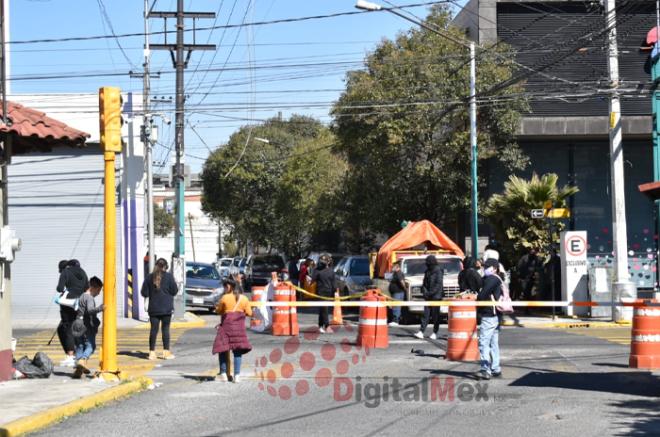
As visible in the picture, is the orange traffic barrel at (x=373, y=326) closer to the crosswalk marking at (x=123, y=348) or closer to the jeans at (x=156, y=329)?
the jeans at (x=156, y=329)

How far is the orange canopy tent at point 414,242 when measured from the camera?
29166 millimetres

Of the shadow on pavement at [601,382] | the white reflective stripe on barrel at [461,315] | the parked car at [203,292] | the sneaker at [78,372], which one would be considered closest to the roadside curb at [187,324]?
the parked car at [203,292]

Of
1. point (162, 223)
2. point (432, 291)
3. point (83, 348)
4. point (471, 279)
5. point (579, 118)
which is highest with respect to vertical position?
point (579, 118)

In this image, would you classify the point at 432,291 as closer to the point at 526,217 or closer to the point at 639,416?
the point at 526,217

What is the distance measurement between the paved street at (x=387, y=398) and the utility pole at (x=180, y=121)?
9.82 m

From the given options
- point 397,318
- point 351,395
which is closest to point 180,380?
point 351,395

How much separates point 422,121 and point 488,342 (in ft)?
67.4

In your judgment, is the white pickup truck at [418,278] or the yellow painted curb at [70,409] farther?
the white pickup truck at [418,278]

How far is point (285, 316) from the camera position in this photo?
2220 cm

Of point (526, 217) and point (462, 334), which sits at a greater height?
point (526, 217)

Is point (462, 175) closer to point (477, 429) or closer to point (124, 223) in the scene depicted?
point (124, 223)

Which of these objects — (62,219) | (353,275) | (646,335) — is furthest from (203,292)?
(646,335)

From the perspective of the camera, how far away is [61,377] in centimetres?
1477

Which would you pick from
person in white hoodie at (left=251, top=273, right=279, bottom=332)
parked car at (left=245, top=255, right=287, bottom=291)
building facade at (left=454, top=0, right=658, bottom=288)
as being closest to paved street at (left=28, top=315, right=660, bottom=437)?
person in white hoodie at (left=251, top=273, right=279, bottom=332)
